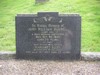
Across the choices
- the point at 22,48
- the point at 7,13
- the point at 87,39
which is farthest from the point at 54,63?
the point at 7,13

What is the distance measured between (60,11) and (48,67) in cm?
816

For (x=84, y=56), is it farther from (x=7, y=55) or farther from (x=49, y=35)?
(x=7, y=55)

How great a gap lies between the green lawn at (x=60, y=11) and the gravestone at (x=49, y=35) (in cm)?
145

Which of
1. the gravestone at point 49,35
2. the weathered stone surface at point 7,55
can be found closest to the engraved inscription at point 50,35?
the gravestone at point 49,35

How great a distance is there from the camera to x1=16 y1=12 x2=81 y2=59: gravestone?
9070 millimetres

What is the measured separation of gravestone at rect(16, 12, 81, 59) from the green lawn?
56.9 inches

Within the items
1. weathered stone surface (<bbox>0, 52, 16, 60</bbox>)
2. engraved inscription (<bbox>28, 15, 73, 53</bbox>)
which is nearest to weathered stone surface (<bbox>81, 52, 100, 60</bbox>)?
engraved inscription (<bbox>28, 15, 73, 53</bbox>)

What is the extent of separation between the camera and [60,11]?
16.4 m

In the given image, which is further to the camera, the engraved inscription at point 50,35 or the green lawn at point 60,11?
the green lawn at point 60,11

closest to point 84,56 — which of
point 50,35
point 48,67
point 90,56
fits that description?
point 90,56

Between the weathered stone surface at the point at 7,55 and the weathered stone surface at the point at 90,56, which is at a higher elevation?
the weathered stone surface at the point at 7,55

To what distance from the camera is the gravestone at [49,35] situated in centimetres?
907

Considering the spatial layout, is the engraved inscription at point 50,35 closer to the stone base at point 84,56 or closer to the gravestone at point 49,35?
the gravestone at point 49,35

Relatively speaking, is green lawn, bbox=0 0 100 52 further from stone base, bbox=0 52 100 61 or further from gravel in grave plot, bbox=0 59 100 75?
gravel in grave plot, bbox=0 59 100 75
